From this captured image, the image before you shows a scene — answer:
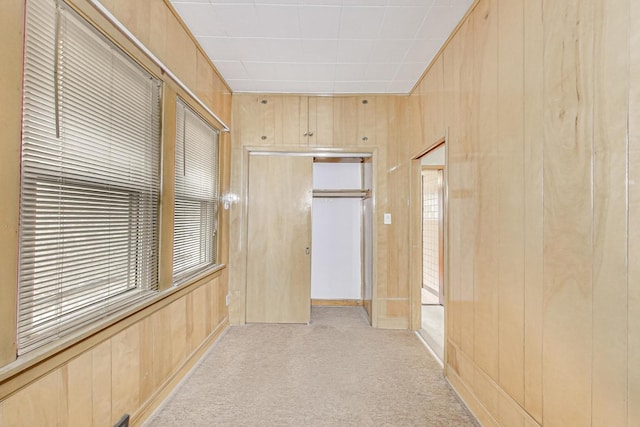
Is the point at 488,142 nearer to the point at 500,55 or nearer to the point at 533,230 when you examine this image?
the point at 500,55

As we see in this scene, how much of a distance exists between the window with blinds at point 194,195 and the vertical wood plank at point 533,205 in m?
2.36

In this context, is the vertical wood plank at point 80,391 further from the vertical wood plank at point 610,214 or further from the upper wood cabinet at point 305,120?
the upper wood cabinet at point 305,120

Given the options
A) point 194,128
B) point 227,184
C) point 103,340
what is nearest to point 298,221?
point 227,184

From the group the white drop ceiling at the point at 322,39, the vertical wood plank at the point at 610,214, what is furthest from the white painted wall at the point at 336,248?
the vertical wood plank at the point at 610,214

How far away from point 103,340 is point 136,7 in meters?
1.92

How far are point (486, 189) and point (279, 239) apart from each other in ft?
8.06

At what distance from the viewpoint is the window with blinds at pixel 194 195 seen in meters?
2.44

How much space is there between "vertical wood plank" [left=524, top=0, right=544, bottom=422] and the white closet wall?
9.63ft

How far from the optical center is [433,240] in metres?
5.22

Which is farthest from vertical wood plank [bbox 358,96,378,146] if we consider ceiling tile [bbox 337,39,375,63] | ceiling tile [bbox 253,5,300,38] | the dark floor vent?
the dark floor vent

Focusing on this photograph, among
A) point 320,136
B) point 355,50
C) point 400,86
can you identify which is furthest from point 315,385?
point 400,86

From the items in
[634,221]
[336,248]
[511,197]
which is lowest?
[336,248]

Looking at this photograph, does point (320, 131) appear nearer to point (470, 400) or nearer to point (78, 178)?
point (78, 178)

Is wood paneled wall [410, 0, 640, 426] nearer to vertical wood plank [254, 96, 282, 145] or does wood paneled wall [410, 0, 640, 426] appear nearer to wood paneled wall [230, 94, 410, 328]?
wood paneled wall [230, 94, 410, 328]
